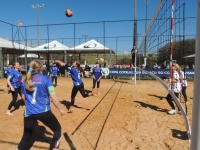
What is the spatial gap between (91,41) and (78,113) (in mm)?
13536

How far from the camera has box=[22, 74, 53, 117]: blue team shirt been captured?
2.87 metres

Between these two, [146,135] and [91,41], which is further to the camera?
[91,41]

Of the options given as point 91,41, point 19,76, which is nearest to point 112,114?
point 19,76

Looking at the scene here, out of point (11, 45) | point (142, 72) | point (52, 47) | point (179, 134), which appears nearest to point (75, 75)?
point (179, 134)

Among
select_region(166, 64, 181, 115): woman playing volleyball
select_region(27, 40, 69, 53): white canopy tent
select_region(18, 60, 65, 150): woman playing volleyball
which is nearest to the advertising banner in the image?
select_region(27, 40, 69, 53): white canopy tent

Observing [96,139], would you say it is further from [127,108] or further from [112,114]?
[127,108]

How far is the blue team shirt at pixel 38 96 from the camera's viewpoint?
2865mm

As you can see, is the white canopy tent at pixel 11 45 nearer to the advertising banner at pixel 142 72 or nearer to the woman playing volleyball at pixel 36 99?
the advertising banner at pixel 142 72

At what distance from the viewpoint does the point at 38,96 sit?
2.90 m

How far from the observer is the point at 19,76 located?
588 cm

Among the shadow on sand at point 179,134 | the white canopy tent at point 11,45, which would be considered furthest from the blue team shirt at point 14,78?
the white canopy tent at point 11,45

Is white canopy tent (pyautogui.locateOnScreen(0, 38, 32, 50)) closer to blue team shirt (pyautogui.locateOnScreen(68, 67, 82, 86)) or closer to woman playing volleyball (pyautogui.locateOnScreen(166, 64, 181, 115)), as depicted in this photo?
blue team shirt (pyautogui.locateOnScreen(68, 67, 82, 86))

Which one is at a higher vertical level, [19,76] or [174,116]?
[19,76]

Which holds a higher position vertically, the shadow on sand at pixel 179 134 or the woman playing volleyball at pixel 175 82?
the woman playing volleyball at pixel 175 82
